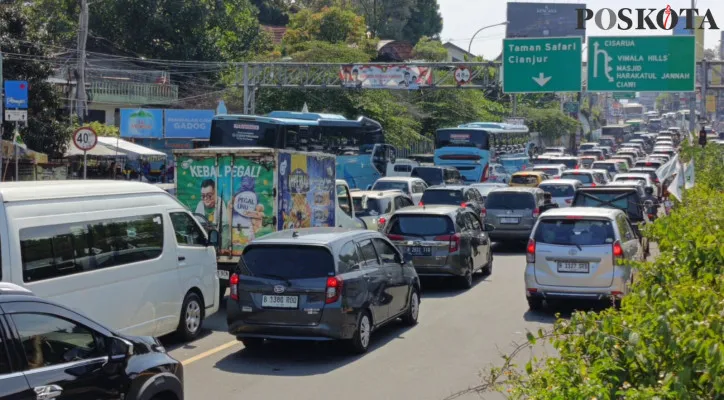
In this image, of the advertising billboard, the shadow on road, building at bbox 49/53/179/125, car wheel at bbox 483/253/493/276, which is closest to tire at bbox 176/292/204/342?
the shadow on road

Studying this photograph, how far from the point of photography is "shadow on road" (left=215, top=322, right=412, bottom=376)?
10.8m

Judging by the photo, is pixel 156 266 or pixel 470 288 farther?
pixel 470 288

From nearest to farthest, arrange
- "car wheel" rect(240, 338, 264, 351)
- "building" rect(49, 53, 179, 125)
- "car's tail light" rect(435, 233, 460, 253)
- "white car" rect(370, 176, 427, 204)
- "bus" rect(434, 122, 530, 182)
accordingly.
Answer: "car wheel" rect(240, 338, 264, 351) → "car's tail light" rect(435, 233, 460, 253) → "white car" rect(370, 176, 427, 204) → "bus" rect(434, 122, 530, 182) → "building" rect(49, 53, 179, 125)

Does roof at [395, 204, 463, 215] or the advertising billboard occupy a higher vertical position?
the advertising billboard

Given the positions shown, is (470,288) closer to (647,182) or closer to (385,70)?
(647,182)

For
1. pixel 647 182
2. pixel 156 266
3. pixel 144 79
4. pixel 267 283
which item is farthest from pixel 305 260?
pixel 144 79

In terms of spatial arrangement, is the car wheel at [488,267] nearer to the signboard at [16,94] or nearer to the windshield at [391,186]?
the windshield at [391,186]

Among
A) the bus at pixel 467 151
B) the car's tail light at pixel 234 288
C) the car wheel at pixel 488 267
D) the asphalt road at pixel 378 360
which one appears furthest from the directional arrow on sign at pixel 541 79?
the car's tail light at pixel 234 288

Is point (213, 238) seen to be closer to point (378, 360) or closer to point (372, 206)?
point (378, 360)

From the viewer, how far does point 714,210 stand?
11.7 m

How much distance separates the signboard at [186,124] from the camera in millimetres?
40312

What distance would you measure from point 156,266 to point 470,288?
770cm

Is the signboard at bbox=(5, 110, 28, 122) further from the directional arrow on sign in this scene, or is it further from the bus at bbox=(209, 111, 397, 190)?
the directional arrow on sign

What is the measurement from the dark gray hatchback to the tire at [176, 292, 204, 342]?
0.90 meters
